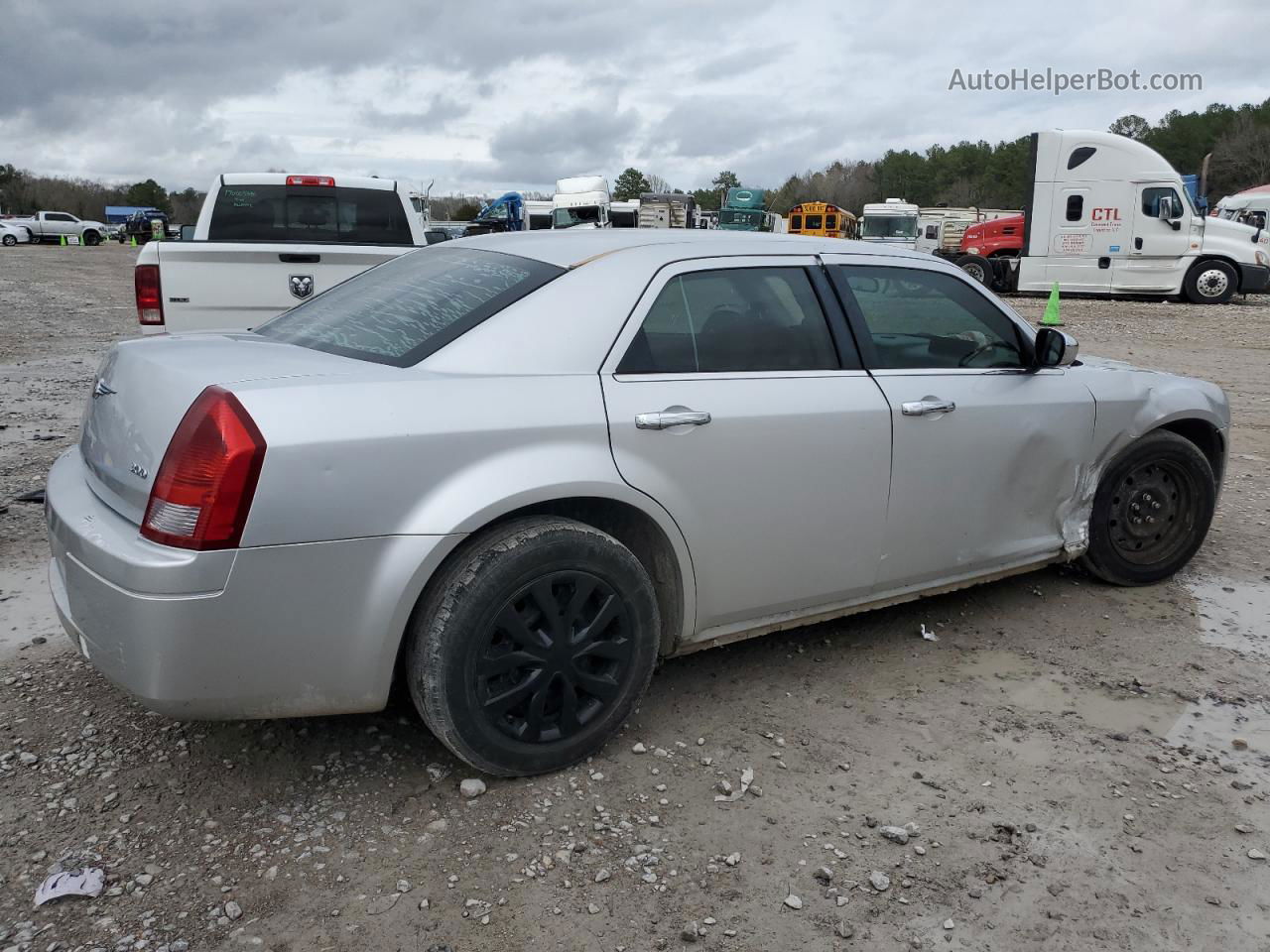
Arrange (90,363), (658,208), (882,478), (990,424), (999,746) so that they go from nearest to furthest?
(999,746) < (882,478) < (990,424) < (90,363) < (658,208)

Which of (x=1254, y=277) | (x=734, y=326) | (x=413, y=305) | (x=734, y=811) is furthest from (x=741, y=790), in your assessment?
(x=1254, y=277)

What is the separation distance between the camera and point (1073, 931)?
2.38 metres

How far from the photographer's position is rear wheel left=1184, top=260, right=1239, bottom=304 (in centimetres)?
2053

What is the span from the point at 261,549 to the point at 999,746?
2280 mm

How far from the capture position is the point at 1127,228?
2041 cm

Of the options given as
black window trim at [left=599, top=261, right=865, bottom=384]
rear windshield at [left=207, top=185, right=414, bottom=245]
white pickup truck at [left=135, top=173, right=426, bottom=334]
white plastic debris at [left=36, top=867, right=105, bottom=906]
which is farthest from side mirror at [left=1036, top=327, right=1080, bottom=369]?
rear windshield at [left=207, top=185, right=414, bottom=245]

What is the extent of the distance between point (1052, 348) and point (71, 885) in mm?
3600

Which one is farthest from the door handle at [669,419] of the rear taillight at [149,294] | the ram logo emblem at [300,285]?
the rear taillight at [149,294]

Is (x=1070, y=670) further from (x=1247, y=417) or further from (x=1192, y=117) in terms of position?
(x=1192, y=117)

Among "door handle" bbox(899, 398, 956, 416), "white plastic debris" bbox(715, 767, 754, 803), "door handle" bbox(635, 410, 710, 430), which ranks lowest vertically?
"white plastic debris" bbox(715, 767, 754, 803)

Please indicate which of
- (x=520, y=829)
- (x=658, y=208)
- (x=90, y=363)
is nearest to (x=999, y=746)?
(x=520, y=829)

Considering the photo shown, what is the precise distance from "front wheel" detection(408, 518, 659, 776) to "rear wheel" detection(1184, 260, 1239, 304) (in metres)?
21.4

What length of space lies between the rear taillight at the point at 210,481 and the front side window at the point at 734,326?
3.59ft

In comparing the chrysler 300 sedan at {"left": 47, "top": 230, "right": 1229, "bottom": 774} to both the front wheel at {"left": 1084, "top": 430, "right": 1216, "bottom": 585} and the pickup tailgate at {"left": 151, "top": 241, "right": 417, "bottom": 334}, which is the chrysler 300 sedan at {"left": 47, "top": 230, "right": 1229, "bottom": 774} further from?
the pickup tailgate at {"left": 151, "top": 241, "right": 417, "bottom": 334}
